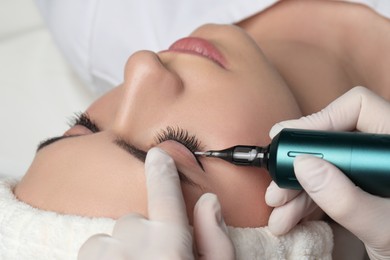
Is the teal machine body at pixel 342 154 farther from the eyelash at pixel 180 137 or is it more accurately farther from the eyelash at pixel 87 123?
the eyelash at pixel 87 123

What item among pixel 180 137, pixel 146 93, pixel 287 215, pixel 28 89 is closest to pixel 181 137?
pixel 180 137

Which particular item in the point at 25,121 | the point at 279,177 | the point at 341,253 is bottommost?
the point at 341,253

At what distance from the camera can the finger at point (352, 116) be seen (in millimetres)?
1145

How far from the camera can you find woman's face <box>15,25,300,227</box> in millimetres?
1106

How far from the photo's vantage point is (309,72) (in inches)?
57.7

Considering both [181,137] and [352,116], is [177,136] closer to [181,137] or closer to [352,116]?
[181,137]

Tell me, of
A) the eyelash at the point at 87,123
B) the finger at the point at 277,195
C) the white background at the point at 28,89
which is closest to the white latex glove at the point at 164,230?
the finger at the point at 277,195

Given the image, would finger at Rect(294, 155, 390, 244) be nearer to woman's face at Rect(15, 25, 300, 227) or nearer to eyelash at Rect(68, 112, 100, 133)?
woman's face at Rect(15, 25, 300, 227)

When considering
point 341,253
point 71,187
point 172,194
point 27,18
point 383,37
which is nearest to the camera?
point 172,194

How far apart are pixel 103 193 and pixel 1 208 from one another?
0.22m

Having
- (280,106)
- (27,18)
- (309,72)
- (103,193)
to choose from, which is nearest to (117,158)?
(103,193)

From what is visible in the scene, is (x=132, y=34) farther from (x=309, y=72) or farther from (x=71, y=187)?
(x=71, y=187)

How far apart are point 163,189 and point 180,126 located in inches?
7.4

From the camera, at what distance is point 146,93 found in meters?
1.21
